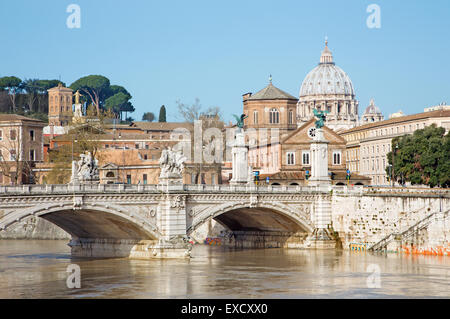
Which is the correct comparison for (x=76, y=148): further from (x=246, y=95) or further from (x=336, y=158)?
(x=246, y=95)

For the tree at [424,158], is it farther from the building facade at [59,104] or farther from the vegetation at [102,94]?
the vegetation at [102,94]

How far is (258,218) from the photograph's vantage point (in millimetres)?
73062

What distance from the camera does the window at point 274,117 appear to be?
113688 mm

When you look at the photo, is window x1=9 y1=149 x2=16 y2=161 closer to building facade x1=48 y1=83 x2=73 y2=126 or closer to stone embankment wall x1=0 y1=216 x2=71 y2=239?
stone embankment wall x1=0 y1=216 x2=71 y2=239

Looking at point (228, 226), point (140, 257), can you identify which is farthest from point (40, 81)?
point (140, 257)

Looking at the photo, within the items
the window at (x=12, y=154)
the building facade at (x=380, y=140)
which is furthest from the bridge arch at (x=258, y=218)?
the building facade at (x=380, y=140)

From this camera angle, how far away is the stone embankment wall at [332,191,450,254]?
62.8 metres

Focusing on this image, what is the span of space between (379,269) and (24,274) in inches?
816

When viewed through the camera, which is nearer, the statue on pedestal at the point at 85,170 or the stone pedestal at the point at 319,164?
the statue on pedestal at the point at 85,170

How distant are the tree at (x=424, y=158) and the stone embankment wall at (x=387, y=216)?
18868 mm

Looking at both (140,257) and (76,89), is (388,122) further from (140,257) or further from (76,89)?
(76,89)

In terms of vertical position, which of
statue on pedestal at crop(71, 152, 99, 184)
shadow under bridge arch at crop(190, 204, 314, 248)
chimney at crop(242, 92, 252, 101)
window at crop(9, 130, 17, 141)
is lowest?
shadow under bridge arch at crop(190, 204, 314, 248)

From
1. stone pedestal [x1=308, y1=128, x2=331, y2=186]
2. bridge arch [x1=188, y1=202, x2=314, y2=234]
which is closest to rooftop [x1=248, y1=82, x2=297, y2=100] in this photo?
bridge arch [x1=188, y1=202, x2=314, y2=234]

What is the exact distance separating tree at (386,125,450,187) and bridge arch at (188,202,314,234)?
1987cm
